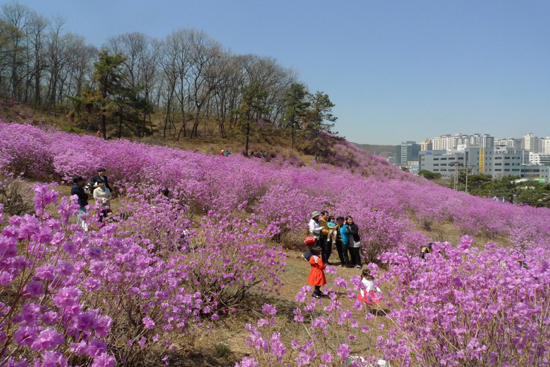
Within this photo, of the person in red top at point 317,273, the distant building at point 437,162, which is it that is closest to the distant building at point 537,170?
the distant building at point 437,162

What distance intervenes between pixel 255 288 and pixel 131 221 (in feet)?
7.29

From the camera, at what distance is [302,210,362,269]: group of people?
8.98 metres

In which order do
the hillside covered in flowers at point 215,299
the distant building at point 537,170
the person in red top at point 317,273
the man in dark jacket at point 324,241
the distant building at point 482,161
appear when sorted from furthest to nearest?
the distant building at point 482,161, the distant building at point 537,170, the man in dark jacket at point 324,241, the person in red top at point 317,273, the hillside covered in flowers at point 215,299

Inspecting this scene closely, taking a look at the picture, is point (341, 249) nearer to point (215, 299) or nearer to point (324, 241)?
point (324, 241)

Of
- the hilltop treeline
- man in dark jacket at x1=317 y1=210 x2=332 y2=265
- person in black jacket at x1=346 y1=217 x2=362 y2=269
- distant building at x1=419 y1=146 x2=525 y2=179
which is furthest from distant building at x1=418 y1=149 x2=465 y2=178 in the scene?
man in dark jacket at x1=317 y1=210 x2=332 y2=265

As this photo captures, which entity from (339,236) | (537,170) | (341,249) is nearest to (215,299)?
(339,236)

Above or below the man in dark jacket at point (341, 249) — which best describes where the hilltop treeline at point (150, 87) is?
above

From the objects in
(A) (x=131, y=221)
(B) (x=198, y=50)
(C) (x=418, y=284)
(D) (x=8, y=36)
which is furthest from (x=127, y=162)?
(D) (x=8, y=36)

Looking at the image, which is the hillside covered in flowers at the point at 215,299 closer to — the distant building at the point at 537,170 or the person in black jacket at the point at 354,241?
the person in black jacket at the point at 354,241

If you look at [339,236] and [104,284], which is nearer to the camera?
[104,284]

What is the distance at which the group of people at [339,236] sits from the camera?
8.98 m

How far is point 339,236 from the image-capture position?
932 centimetres

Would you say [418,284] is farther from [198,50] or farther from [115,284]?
[198,50]

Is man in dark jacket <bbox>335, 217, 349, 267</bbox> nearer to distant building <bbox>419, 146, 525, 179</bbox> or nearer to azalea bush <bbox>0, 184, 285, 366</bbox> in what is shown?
azalea bush <bbox>0, 184, 285, 366</bbox>
